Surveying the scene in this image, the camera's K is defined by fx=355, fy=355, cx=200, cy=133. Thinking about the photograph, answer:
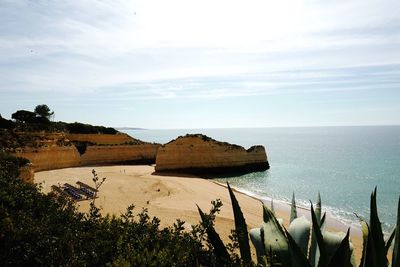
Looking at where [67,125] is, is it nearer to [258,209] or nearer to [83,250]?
[258,209]

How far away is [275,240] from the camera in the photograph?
10.1 feet

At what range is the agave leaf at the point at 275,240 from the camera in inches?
117

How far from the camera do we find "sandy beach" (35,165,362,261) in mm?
17578

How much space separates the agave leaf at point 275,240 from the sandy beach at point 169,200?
11065mm

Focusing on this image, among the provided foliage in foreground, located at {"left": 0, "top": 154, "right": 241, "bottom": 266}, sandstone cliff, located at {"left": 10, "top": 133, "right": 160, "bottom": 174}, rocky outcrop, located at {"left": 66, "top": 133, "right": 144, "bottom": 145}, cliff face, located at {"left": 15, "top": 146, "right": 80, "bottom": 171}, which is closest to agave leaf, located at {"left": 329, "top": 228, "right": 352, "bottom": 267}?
foliage in foreground, located at {"left": 0, "top": 154, "right": 241, "bottom": 266}

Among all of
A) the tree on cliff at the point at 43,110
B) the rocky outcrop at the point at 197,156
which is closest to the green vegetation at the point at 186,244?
the rocky outcrop at the point at 197,156

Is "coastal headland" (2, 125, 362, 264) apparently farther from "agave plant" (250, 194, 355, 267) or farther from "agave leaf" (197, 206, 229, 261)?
"agave plant" (250, 194, 355, 267)

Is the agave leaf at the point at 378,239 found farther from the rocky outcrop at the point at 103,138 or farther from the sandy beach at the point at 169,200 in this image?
the rocky outcrop at the point at 103,138

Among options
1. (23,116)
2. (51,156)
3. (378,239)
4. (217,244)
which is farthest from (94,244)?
(23,116)

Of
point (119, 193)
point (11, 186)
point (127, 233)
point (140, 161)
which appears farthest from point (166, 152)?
point (127, 233)

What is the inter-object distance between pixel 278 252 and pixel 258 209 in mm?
21129

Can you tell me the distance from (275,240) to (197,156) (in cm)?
3737

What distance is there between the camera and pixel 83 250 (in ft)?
12.7

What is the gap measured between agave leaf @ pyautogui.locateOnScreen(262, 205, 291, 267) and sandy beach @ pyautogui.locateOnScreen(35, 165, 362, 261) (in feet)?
36.3
